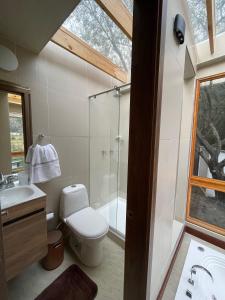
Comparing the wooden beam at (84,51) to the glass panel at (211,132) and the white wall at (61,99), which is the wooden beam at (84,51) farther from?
the glass panel at (211,132)

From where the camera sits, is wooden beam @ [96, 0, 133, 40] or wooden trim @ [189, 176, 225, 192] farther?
wooden trim @ [189, 176, 225, 192]

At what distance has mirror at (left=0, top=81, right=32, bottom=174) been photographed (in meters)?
1.39

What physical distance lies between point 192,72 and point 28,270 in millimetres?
2885

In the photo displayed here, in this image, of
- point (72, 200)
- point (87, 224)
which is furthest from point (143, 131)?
point (72, 200)

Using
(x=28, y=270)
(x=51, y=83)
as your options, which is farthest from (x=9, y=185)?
(x=51, y=83)

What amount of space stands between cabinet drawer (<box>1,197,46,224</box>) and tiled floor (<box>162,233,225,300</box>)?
1.30 metres

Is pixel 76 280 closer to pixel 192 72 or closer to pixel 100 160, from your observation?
pixel 100 160

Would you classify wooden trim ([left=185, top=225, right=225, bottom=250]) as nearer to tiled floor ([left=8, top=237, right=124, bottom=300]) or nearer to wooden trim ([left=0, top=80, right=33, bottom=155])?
tiled floor ([left=8, top=237, right=124, bottom=300])

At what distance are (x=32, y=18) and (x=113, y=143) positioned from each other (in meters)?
1.75

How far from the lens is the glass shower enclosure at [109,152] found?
87.5 inches

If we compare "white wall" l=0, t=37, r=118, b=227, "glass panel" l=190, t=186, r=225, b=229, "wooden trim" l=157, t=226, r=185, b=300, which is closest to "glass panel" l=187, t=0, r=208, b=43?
"white wall" l=0, t=37, r=118, b=227

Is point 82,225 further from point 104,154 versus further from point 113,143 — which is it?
point 113,143

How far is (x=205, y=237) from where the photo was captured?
73.5 inches

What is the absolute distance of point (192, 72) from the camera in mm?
1753
